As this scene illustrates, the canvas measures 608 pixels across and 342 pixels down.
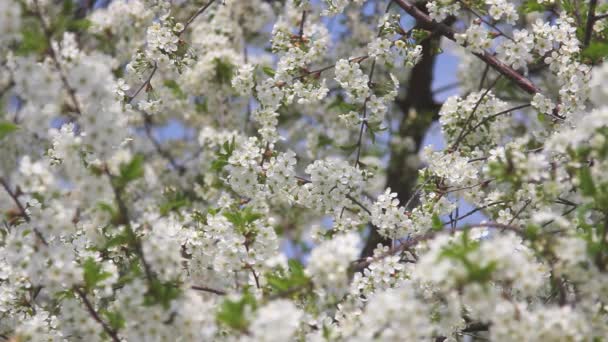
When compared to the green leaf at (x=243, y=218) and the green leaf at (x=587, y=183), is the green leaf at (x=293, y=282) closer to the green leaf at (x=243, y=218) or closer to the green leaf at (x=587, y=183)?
the green leaf at (x=243, y=218)

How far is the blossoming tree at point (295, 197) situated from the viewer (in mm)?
2676

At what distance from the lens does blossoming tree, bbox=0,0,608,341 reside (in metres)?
2.68

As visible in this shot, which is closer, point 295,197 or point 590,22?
point 590,22

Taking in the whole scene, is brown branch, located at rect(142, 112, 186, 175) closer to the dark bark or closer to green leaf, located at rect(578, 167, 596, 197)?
the dark bark

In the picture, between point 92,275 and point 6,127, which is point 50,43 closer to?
point 6,127

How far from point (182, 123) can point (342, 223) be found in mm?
5658

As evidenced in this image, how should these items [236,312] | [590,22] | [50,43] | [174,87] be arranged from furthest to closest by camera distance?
[174,87] → [590,22] → [50,43] → [236,312]

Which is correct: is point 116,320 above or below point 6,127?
below

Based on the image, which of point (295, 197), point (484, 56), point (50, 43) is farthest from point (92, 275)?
point (484, 56)

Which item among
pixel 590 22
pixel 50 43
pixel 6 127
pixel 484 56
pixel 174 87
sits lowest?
pixel 6 127

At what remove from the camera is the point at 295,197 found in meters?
4.62

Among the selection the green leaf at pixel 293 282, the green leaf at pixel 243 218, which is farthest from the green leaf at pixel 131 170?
the green leaf at pixel 243 218

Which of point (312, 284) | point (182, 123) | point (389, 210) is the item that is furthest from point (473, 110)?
point (182, 123)

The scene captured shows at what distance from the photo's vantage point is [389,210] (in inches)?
169
